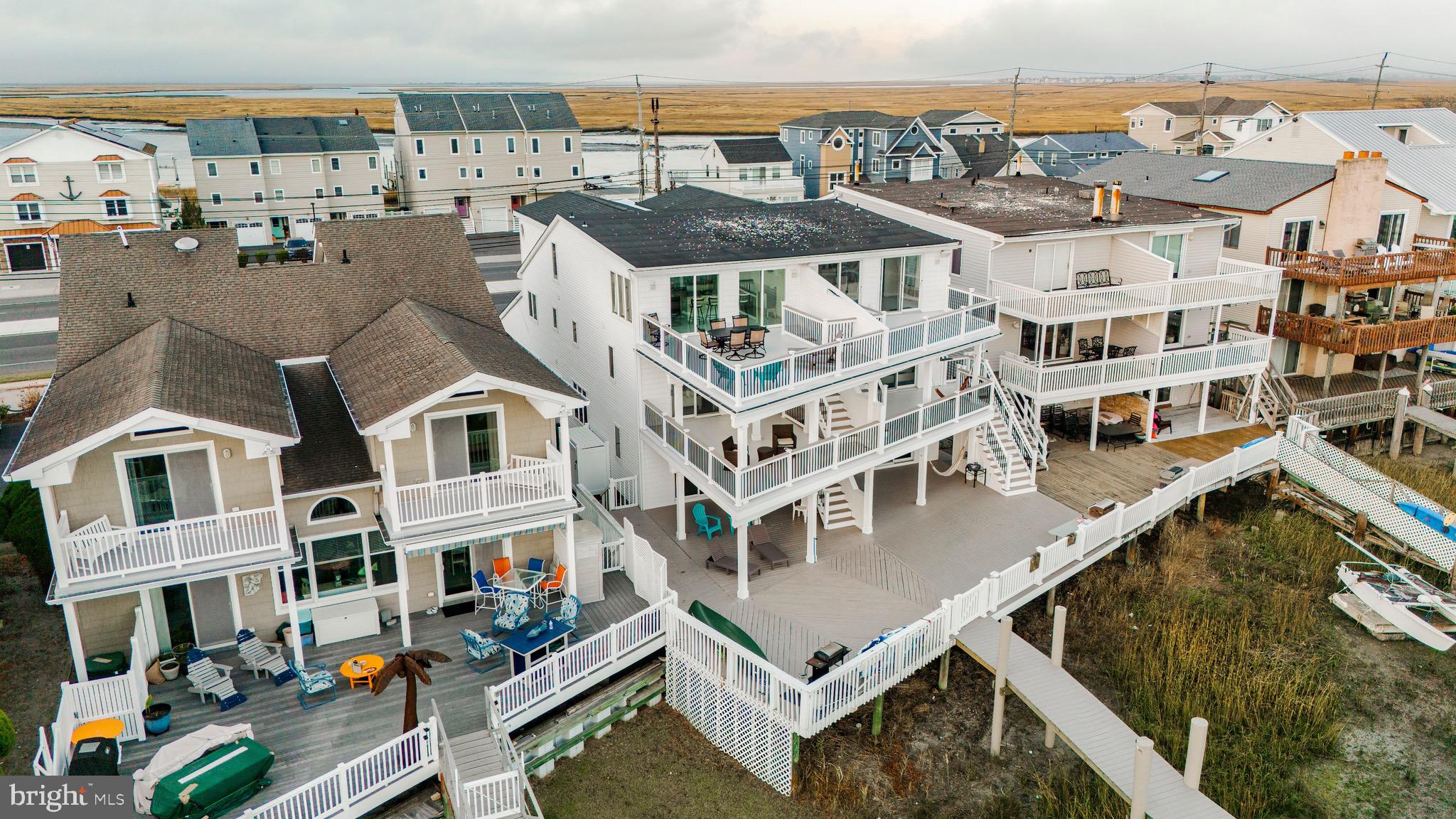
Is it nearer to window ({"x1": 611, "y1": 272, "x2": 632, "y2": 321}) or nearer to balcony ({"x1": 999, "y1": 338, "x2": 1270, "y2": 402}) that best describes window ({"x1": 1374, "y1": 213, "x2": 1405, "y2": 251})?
balcony ({"x1": 999, "y1": 338, "x2": 1270, "y2": 402})

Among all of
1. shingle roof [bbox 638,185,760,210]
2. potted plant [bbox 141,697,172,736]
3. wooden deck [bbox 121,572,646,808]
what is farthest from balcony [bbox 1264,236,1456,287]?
potted plant [bbox 141,697,172,736]

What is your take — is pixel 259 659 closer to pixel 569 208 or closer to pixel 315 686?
pixel 315 686

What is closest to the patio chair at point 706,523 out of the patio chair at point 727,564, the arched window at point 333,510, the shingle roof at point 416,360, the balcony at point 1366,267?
the patio chair at point 727,564

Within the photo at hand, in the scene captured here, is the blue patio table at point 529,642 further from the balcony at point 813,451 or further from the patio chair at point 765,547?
the patio chair at point 765,547

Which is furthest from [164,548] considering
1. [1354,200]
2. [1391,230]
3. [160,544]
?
[1391,230]

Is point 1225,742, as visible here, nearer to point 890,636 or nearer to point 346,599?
point 890,636

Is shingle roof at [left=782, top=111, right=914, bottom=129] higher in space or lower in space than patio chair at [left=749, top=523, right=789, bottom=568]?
higher

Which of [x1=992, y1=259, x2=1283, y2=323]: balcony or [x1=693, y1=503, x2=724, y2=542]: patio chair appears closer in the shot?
[x1=693, y1=503, x2=724, y2=542]: patio chair
